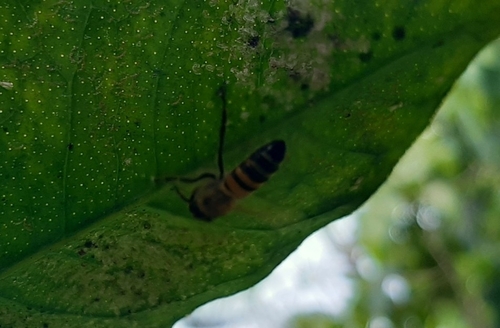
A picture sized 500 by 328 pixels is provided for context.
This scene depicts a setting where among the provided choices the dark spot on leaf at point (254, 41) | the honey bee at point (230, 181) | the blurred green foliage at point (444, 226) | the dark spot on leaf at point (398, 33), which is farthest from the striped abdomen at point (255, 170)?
the blurred green foliage at point (444, 226)

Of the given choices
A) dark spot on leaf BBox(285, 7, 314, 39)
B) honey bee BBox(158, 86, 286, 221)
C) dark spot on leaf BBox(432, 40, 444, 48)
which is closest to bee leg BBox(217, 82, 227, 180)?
honey bee BBox(158, 86, 286, 221)

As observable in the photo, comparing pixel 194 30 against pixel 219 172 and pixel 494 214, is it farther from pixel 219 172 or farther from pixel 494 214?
pixel 494 214

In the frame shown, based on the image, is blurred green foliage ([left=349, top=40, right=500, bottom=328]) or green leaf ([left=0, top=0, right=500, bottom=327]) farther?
blurred green foliage ([left=349, top=40, right=500, bottom=328])

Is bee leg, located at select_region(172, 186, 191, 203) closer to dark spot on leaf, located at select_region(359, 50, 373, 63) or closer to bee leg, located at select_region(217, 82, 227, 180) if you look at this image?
bee leg, located at select_region(217, 82, 227, 180)

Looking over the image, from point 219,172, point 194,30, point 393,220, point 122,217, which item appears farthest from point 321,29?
point 393,220

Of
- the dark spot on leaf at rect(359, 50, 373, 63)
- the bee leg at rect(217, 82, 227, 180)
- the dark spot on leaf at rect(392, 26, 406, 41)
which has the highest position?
the dark spot on leaf at rect(392, 26, 406, 41)

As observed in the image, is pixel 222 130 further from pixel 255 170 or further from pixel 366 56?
pixel 366 56
